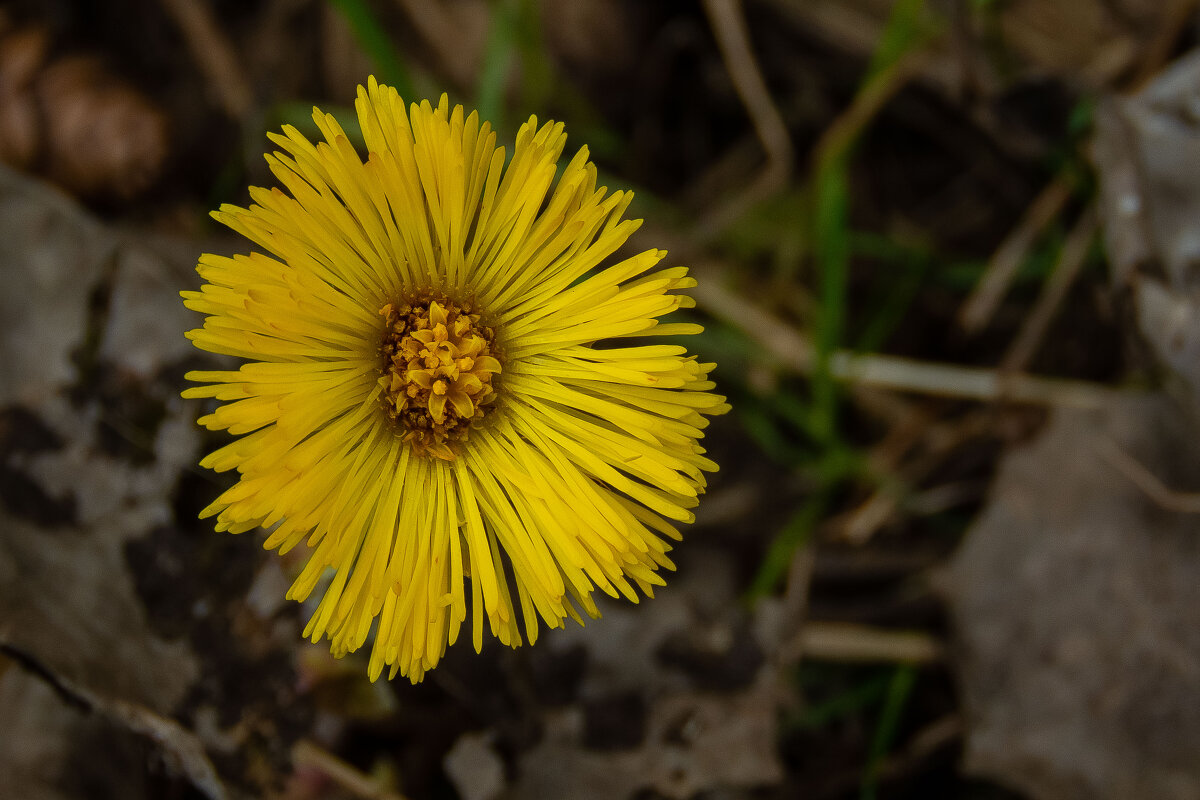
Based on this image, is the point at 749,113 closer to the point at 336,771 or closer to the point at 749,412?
the point at 749,412

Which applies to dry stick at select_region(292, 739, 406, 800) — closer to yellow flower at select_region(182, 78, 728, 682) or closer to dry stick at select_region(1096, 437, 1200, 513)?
yellow flower at select_region(182, 78, 728, 682)

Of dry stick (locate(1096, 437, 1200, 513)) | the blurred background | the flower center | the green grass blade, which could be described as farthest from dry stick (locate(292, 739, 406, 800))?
dry stick (locate(1096, 437, 1200, 513))

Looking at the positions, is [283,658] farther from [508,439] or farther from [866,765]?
[866,765]

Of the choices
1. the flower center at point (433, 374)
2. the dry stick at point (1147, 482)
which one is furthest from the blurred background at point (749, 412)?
the flower center at point (433, 374)

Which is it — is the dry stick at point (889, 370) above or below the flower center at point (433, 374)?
above

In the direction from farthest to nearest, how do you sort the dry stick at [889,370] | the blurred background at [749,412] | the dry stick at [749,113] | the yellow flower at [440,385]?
1. the dry stick at [749,113]
2. the dry stick at [889,370]
3. the blurred background at [749,412]
4. the yellow flower at [440,385]

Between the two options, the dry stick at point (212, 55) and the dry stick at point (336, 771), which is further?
the dry stick at point (212, 55)

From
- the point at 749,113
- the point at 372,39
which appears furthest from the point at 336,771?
the point at 749,113

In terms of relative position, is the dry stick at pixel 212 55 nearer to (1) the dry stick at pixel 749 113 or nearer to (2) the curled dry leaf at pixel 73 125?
(2) the curled dry leaf at pixel 73 125
